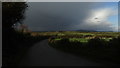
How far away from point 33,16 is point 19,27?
34.9 inches

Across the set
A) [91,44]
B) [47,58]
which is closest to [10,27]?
[47,58]

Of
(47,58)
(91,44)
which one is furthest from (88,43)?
(47,58)

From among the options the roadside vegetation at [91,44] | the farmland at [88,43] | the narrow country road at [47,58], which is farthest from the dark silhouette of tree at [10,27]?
the roadside vegetation at [91,44]

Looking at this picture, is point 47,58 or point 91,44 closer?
point 91,44

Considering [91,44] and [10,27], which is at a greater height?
[10,27]

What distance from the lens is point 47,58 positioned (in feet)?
25.7

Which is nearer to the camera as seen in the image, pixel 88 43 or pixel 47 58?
pixel 88 43

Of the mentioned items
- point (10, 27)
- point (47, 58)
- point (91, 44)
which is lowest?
point (47, 58)

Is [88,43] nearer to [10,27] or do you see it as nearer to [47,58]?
[47,58]

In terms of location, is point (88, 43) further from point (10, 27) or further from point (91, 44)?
point (10, 27)

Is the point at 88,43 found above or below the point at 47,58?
above

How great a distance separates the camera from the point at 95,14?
7.64 m

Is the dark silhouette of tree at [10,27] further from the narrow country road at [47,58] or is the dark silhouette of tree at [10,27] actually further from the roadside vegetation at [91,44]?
the roadside vegetation at [91,44]

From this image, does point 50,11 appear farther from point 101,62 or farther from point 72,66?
point 101,62
